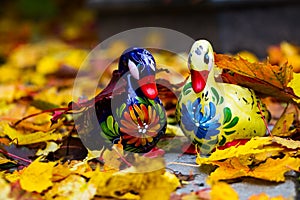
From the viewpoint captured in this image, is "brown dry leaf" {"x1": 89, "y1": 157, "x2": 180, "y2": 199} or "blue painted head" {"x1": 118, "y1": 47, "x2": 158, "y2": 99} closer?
"brown dry leaf" {"x1": 89, "y1": 157, "x2": 180, "y2": 199}

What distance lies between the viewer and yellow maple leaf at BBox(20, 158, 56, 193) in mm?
1405

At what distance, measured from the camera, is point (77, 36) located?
4.23 meters

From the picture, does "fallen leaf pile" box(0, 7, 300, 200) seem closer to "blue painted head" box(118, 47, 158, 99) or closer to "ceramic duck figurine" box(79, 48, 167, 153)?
"ceramic duck figurine" box(79, 48, 167, 153)

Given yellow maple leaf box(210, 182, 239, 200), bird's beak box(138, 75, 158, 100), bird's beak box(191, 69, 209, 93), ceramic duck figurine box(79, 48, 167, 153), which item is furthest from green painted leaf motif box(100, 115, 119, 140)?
yellow maple leaf box(210, 182, 239, 200)

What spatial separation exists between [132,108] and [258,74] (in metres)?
0.36

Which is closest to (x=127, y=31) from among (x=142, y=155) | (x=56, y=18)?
(x=56, y=18)

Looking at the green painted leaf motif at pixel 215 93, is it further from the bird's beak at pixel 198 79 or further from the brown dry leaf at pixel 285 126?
the brown dry leaf at pixel 285 126

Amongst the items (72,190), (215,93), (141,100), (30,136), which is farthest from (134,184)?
(30,136)

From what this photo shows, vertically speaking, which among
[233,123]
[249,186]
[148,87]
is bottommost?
[249,186]

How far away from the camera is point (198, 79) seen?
5.12ft

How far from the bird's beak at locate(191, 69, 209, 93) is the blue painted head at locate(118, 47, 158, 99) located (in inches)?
4.2

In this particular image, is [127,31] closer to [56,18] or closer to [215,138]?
[56,18]

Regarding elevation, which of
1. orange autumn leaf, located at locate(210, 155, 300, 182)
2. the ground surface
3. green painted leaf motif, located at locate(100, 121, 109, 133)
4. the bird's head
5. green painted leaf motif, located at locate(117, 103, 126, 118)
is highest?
the bird's head

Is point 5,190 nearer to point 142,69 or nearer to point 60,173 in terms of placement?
point 60,173
